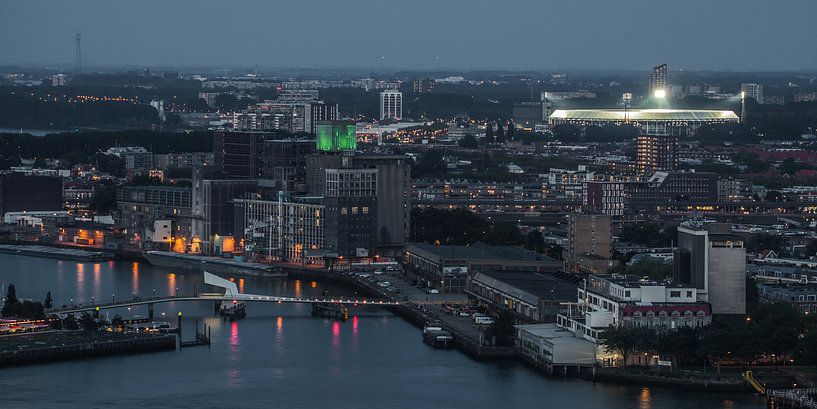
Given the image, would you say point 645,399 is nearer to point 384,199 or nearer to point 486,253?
point 486,253

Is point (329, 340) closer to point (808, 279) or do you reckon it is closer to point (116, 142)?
point (808, 279)

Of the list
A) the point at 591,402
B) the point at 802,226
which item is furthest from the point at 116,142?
the point at 591,402

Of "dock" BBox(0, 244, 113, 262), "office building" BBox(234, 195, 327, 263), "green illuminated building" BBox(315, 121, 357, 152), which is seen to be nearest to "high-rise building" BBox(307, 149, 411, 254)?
"office building" BBox(234, 195, 327, 263)

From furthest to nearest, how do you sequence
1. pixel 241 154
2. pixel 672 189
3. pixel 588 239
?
pixel 672 189 → pixel 241 154 → pixel 588 239

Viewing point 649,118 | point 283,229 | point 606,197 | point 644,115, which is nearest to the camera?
point 283,229

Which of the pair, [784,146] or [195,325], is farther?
[784,146]

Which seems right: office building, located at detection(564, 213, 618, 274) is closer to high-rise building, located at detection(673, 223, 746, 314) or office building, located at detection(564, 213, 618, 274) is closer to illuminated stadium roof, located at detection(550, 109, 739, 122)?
high-rise building, located at detection(673, 223, 746, 314)

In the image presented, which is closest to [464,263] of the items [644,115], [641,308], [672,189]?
[641,308]
